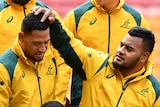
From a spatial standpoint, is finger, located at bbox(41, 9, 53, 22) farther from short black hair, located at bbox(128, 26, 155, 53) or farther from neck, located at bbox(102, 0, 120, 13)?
neck, located at bbox(102, 0, 120, 13)

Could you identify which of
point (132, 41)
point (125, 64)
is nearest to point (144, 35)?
point (132, 41)

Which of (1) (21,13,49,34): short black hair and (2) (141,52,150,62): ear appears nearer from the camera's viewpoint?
(1) (21,13,49,34): short black hair

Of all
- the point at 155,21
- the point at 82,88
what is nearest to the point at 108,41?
the point at 82,88

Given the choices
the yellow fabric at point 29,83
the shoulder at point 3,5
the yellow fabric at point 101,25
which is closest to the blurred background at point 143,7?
the yellow fabric at point 101,25

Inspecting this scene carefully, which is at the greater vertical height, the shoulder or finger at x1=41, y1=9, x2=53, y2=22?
finger at x1=41, y1=9, x2=53, y2=22

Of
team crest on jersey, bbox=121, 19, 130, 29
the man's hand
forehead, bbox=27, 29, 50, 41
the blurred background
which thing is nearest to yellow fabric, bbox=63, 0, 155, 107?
team crest on jersey, bbox=121, 19, 130, 29

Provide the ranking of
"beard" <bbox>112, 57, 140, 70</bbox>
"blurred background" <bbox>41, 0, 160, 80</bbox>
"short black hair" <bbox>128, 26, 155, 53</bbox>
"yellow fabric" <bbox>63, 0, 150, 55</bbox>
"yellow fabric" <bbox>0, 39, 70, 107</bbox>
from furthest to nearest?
"blurred background" <bbox>41, 0, 160, 80</bbox> < "yellow fabric" <bbox>63, 0, 150, 55</bbox> < "short black hair" <bbox>128, 26, 155, 53</bbox> < "beard" <bbox>112, 57, 140, 70</bbox> < "yellow fabric" <bbox>0, 39, 70, 107</bbox>

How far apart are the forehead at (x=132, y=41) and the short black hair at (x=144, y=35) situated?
0.02 metres

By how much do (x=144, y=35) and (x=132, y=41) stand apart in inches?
4.2

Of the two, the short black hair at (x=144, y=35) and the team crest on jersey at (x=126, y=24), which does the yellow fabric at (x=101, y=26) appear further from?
the short black hair at (x=144, y=35)

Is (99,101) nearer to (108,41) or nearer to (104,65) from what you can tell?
(104,65)

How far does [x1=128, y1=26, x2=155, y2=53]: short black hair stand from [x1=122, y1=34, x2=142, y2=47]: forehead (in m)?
0.02

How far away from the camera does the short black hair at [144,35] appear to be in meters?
5.53

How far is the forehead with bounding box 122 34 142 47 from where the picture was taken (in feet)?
18.0
